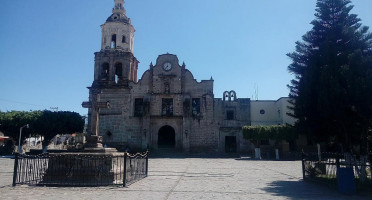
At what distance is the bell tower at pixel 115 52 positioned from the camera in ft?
107

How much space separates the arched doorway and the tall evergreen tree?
2333 centimetres

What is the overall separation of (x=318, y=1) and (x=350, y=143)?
5768 mm

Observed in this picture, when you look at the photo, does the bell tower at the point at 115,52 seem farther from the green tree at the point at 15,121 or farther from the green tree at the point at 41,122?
the green tree at the point at 15,121

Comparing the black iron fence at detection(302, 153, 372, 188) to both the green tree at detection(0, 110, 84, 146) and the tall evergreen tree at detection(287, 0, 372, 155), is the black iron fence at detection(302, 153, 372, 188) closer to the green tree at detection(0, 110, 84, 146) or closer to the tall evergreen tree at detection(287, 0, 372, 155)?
the tall evergreen tree at detection(287, 0, 372, 155)

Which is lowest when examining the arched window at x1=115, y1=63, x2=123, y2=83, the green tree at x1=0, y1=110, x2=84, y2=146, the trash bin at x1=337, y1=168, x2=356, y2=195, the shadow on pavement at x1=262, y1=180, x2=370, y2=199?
the shadow on pavement at x1=262, y1=180, x2=370, y2=199

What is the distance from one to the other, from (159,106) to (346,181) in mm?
26283

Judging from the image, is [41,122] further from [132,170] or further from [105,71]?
[132,170]

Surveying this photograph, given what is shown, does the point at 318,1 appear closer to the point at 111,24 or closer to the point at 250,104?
the point at 250,104

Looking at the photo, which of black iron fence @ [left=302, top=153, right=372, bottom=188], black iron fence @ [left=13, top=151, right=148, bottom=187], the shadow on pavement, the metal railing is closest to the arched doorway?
the metal railing

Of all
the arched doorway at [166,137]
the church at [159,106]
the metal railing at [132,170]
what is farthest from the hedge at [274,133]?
the metal railing at [132,170]

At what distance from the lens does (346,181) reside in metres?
8.41

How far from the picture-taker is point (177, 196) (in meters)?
7.75

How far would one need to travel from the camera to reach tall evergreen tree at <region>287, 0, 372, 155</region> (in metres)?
9.52

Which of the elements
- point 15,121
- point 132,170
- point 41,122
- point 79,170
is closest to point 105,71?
point 41,122
